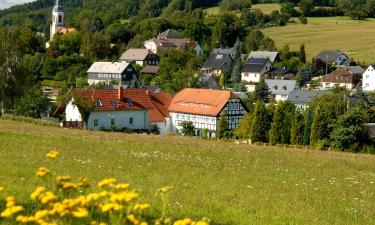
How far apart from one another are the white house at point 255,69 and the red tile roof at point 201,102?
51.5m

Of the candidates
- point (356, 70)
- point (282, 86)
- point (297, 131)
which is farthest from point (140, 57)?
point (297, 131)

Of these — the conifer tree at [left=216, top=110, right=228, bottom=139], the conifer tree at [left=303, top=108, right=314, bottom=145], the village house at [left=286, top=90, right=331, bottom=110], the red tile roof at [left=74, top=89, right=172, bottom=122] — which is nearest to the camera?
the conifer tree at [left=303, top=108, right=314, bottom=145]

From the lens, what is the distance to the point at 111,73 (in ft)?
402

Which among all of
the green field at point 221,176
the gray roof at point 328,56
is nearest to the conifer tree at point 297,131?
the green field at point 221,176

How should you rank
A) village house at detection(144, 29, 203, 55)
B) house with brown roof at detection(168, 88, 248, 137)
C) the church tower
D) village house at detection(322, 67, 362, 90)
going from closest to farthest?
1. house with brown roof at detection(168, 88, 248, 137)
2. village house at detection(322, 67, 362, 90)
3. village house at detection(144, 29, 203, 55)
4. the church tower

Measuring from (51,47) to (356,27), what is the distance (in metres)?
97.4

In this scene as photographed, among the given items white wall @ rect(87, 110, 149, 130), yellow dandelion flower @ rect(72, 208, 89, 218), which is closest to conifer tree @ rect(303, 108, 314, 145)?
white wall @ rect(87, 110, 149, 130)

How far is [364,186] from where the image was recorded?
1911cm

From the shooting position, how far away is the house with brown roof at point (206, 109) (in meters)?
70.2

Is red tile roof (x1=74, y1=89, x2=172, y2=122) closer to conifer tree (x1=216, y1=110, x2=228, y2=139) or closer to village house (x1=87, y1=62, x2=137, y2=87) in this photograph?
conifer tree (x1=216, y1=110, x2=228, y2=139)

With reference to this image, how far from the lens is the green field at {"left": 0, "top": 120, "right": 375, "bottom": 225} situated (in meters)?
12.4

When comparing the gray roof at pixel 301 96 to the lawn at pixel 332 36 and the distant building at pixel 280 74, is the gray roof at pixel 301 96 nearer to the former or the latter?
the distant building at pixel 280 74

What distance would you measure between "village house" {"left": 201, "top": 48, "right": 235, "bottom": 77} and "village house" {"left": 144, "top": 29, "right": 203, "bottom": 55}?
30.6ft

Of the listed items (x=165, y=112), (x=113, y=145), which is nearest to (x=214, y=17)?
(x=165, y=112)
